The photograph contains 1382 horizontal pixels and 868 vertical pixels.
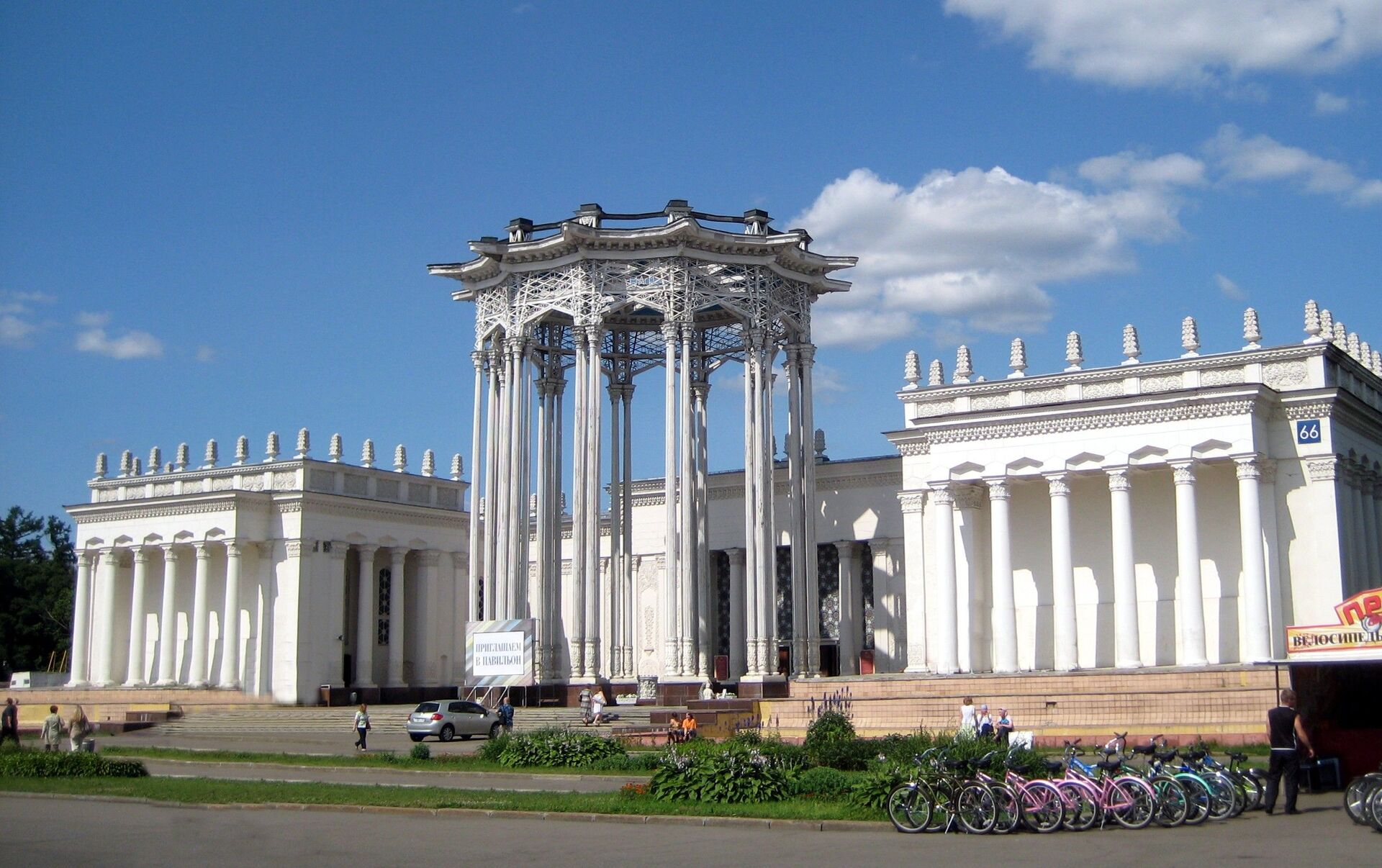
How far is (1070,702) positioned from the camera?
35.9 m

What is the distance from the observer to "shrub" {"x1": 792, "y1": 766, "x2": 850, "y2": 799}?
23.8 m

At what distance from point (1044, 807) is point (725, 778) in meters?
5.69

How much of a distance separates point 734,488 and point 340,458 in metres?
17.8

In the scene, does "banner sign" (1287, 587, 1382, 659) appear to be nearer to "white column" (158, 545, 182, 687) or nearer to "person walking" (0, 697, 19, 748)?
"person walking" (0, 697, 19, 748)

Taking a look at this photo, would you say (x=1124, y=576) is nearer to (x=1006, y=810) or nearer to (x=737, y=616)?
(x=737, y=616)

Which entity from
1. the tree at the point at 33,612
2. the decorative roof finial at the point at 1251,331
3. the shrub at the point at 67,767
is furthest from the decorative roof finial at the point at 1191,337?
the tree at the point at 33,612

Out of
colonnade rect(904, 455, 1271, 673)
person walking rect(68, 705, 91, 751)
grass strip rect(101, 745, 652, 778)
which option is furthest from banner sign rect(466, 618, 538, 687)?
person walking rect(68, 705, 91, 751)

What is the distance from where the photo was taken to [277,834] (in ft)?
68.0

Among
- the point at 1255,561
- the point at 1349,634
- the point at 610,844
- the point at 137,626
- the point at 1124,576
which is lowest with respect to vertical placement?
the point at 610,844

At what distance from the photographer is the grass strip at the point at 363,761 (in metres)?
31.2

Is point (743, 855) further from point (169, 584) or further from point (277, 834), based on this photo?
point (169, 584)

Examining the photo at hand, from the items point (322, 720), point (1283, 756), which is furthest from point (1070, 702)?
point (322, 720)

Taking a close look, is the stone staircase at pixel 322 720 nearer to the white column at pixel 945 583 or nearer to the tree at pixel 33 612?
the white column at pixel 945 583

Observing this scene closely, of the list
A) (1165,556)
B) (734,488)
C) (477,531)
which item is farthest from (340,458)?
(1165,556)
